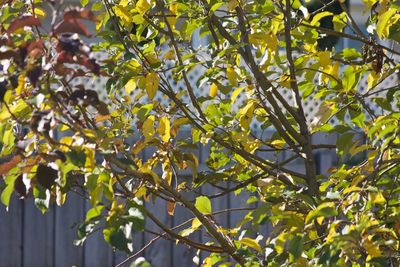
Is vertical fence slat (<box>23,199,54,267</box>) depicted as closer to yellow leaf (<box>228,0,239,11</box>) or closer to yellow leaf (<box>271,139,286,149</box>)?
yellow leaf (<box>271,139,286,149</box>)

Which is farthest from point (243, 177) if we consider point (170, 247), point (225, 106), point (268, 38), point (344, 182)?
point (170, 247)

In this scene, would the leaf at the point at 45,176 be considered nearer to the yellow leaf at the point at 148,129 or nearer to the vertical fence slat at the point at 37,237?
the yellow leaf at the point at 148,129

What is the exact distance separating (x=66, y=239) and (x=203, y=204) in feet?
12.2

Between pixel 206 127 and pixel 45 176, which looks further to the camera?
pixel 206 127

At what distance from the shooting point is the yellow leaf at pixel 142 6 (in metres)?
2.52

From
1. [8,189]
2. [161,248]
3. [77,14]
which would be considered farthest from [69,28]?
[161,248]

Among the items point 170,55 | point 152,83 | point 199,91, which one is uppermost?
point 199,91

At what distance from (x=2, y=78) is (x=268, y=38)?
92 centimetres

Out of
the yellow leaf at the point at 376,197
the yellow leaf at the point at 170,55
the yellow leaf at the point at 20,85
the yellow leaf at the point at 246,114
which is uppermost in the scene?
the yellow leaf at the point at 170,55

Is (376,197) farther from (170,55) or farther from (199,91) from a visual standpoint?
(199,91)

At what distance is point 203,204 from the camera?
243 cm

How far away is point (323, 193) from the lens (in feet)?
8.97

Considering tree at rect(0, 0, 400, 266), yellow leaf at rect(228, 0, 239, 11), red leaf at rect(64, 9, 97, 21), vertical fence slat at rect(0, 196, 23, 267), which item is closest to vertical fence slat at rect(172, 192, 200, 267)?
vertical fence slat at rect(0, 196, 23, 267)

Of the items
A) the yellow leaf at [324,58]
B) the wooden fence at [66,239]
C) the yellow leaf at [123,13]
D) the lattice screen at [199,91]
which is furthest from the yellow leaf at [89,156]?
the lattice screen at [199,91]
